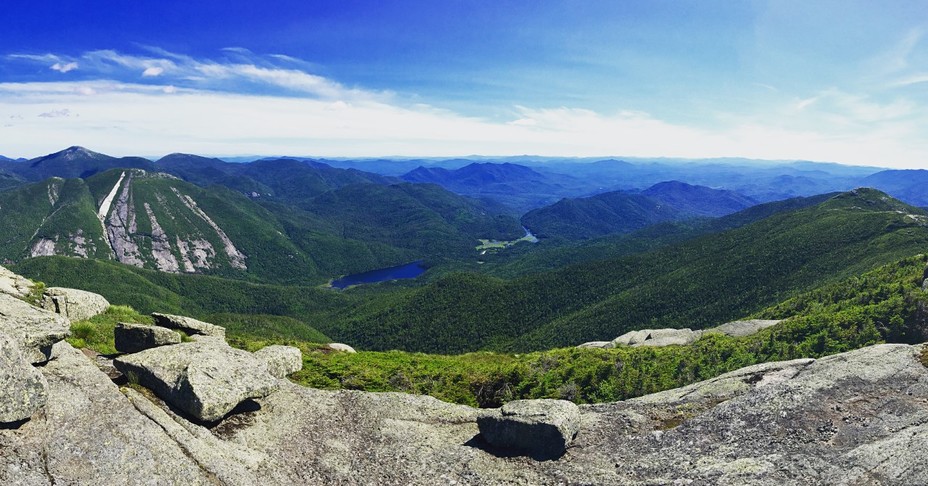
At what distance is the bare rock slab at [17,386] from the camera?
17500 mm

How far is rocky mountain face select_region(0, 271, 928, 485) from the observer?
60.0ft

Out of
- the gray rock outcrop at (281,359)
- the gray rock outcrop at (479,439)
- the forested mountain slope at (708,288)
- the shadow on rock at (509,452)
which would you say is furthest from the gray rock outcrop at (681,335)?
the forested mountain slope at (708,288)

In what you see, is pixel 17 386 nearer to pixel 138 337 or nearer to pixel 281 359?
pixel 138 337

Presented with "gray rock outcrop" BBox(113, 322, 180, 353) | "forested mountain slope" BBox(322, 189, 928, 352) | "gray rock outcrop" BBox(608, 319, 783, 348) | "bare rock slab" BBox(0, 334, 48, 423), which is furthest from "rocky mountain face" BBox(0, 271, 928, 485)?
"forested mountain slope" BBox(322, 189, 928, 352)

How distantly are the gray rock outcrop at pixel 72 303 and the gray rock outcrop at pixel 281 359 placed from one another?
838 inches

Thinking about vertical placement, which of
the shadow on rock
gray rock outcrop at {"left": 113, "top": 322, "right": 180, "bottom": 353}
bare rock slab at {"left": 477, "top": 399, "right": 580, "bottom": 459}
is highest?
gray rock outcrop at {"left": 113, "top": 322, "right": 180, "bottom": 353}

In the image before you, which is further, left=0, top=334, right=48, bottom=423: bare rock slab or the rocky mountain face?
the rocky mountain face

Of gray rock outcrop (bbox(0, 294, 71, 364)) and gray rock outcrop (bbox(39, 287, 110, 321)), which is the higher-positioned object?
gray rock outcrop (bbox(0, 294, 71, 364))

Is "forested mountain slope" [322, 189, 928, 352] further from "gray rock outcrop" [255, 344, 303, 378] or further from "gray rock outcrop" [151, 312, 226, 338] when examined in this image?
"gray rock outcrop" [151, 312, 226, 338]

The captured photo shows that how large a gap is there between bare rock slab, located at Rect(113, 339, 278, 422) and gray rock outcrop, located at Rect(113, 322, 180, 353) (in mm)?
2822

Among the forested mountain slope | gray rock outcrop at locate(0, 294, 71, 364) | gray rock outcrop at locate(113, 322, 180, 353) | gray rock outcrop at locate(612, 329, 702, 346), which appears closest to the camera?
gray rock outcrop at locate(0, 294, 71, 364)

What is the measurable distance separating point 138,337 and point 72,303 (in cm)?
2018

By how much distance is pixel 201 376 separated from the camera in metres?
23.6

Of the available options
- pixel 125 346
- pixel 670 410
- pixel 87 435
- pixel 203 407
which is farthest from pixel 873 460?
pixel 125 346
